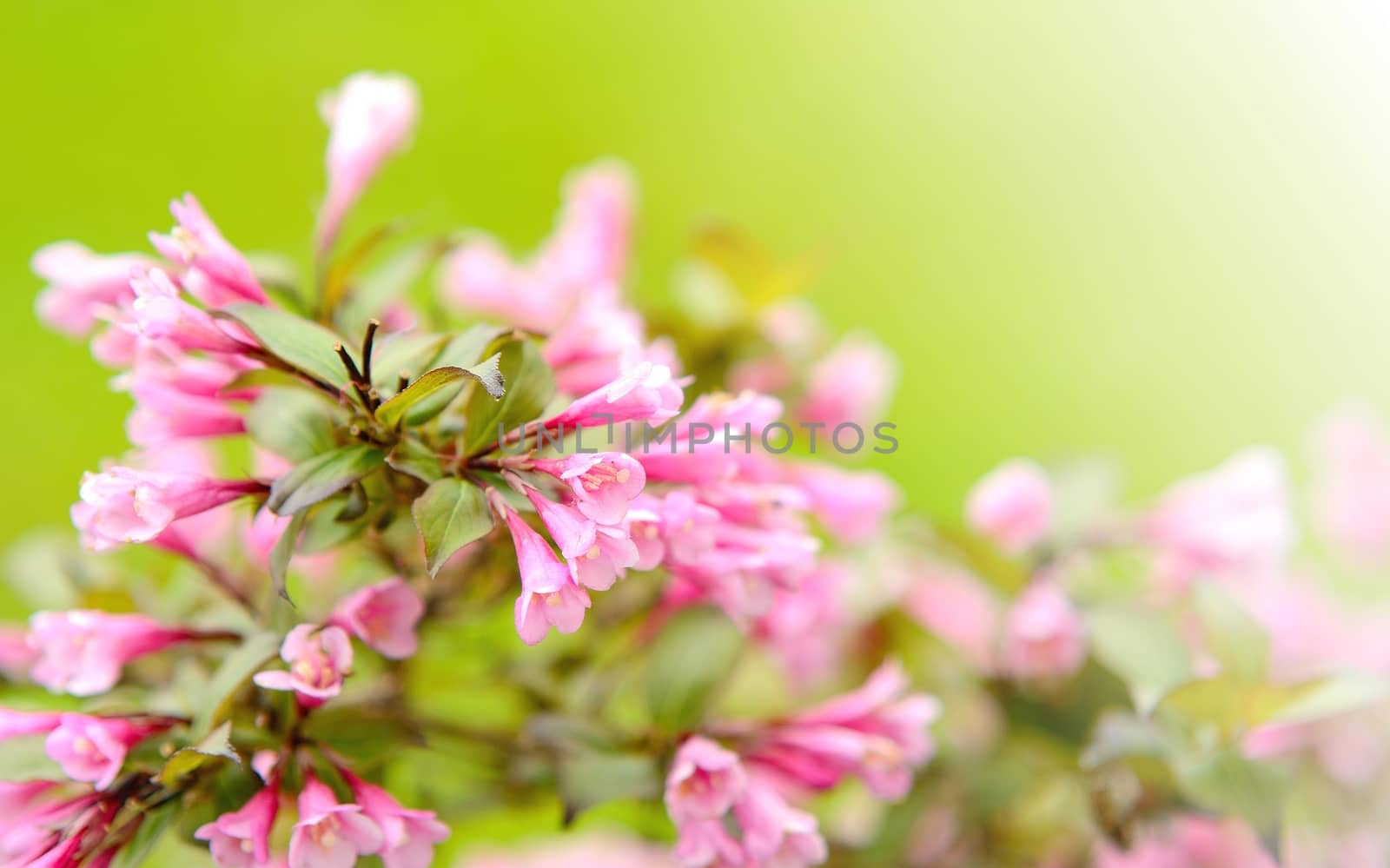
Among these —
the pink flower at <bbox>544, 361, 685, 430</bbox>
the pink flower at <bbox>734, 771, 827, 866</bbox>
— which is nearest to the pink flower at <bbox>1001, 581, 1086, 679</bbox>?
the pink flower at <bbox>734, 771, 827, 866</bbox>

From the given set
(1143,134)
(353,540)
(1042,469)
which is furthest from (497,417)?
(1143,134)

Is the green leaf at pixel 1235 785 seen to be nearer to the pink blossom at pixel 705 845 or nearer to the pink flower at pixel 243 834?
the pink blossom at pixel 705 845

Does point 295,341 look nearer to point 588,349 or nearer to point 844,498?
point 588,349

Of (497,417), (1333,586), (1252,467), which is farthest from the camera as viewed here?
(1333,586)

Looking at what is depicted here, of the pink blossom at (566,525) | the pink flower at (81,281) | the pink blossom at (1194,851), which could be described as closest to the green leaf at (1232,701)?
the pink blossom at (1194,851)

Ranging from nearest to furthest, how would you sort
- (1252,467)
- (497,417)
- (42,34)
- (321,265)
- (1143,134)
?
(497,417)
(321,265)
(1252,467)
(42,34)
(1143,134)

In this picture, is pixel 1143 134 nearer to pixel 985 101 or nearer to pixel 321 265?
pixel 985 101
